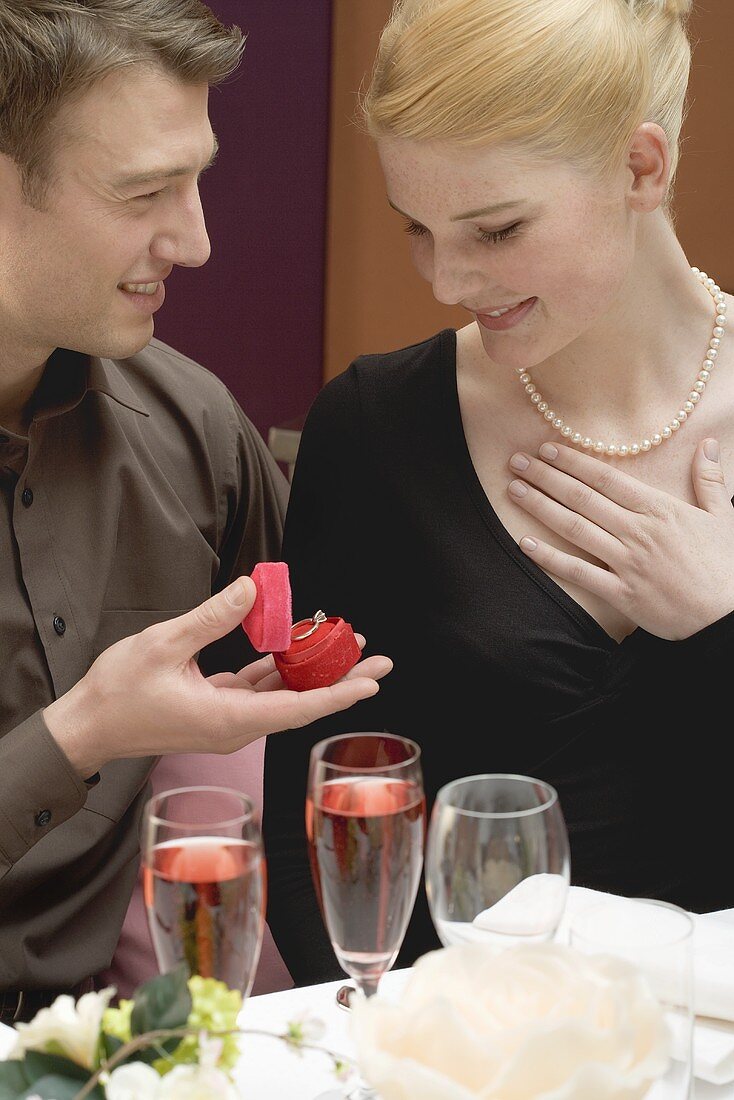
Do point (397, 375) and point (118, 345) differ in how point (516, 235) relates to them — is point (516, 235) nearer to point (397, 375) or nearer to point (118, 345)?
point (397, 375)

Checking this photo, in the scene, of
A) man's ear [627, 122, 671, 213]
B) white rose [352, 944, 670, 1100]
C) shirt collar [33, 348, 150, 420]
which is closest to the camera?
white rose [352, 944, 670, 1100]

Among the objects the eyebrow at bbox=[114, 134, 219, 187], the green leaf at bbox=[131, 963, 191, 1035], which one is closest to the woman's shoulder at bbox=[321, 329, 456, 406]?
the eyebrow at bbox=[114, 134, 219, 187]

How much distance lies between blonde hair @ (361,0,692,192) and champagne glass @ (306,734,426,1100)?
71 centimetres

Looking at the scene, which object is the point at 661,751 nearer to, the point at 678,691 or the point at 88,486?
the point at 678,691

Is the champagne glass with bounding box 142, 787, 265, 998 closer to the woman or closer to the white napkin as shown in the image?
the white napkin

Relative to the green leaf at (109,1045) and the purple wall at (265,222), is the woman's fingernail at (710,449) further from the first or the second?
the purple wall at (265,222)

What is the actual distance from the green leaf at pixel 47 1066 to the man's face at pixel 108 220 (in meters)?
1.03

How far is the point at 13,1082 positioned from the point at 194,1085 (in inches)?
5.0

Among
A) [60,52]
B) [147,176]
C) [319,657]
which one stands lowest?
[319,657]

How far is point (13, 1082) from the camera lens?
0.66 m

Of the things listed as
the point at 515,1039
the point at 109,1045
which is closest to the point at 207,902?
the point at 109,1045

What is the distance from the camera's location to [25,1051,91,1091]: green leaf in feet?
2.15

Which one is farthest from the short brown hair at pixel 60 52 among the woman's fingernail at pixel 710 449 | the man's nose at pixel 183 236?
the woman's fingernail at pixel 710 449

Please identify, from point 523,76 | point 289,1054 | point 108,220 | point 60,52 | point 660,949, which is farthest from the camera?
point 108,220
